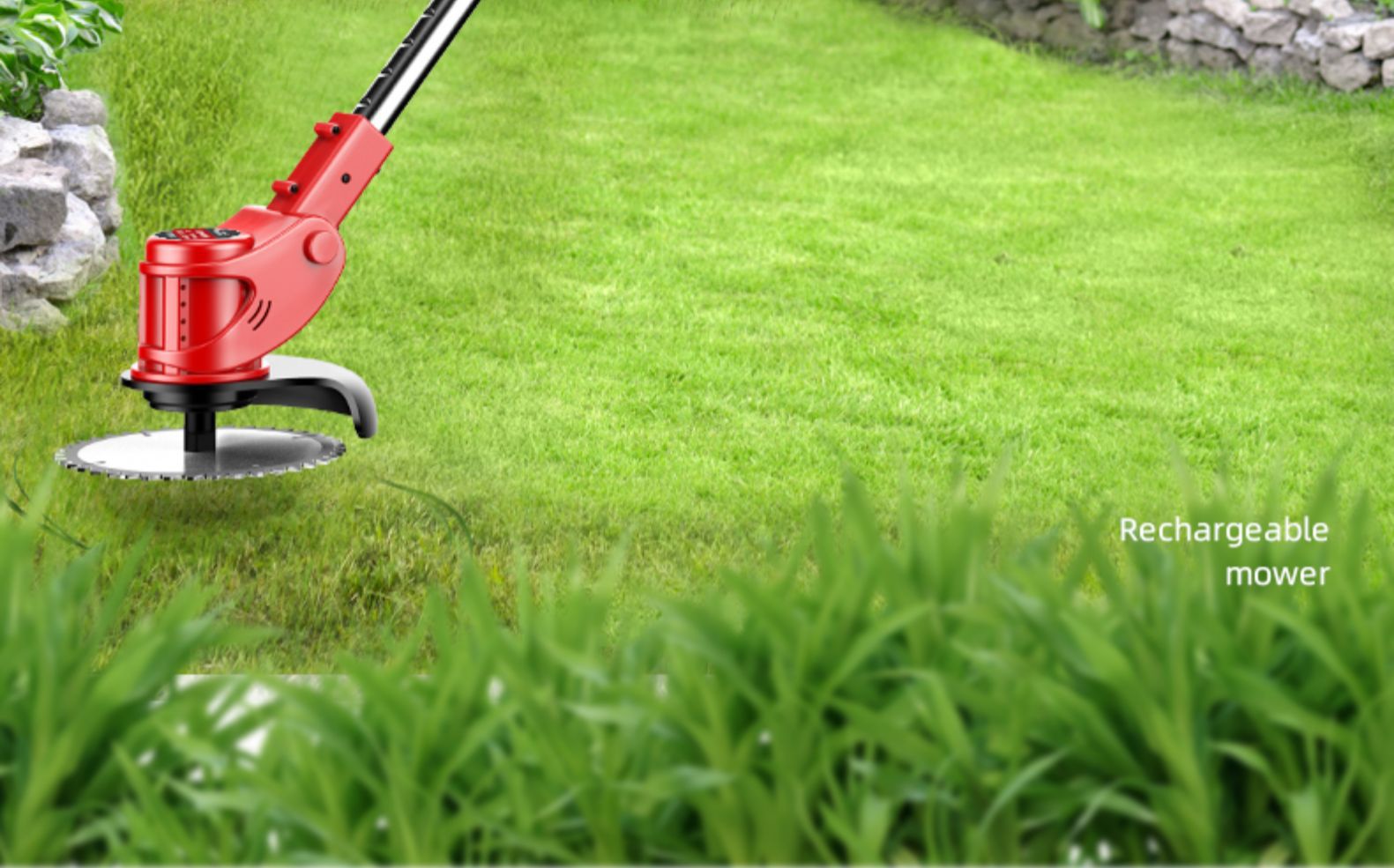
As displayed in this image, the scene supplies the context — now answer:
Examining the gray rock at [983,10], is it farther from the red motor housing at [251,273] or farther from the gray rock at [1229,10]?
the red motor housing at [251,273]

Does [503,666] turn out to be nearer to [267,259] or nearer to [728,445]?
[267,259]

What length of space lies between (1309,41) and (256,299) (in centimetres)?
768

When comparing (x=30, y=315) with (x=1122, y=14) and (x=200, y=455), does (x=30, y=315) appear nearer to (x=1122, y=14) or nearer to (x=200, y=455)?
(x=200, y=455)

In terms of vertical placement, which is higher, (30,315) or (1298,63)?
(30,315)

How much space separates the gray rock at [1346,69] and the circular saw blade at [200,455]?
7361 millimetres

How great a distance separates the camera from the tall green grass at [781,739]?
4.62 ft

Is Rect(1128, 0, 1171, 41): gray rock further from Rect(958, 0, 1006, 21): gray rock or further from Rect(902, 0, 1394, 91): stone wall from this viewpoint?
Rect(958, 0, 1006, 21): gray rock

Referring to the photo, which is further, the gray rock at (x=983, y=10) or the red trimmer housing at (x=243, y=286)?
the gray rock at (x=983, y=10)

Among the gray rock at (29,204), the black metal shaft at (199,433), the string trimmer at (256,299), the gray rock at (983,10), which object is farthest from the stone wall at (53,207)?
the gray rock at (983,10)

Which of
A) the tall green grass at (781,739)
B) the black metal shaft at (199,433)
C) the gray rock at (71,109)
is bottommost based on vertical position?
the gray rock at (71,109)

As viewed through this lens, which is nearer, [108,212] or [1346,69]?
[108,212]

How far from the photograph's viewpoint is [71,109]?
5.82 m

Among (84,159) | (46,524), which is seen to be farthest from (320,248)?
(84,159)

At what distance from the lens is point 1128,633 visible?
1520 mm
